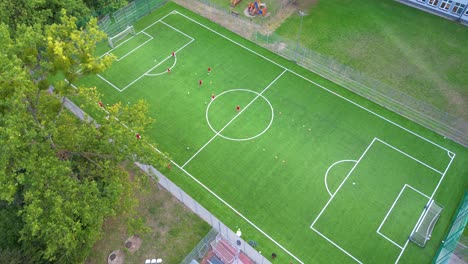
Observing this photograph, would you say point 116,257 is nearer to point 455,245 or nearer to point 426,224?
point 426,224

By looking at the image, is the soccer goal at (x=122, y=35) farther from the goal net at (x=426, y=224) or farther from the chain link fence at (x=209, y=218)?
the goal net at (x=426, y=224)

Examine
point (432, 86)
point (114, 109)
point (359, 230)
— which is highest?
point (114, 109)

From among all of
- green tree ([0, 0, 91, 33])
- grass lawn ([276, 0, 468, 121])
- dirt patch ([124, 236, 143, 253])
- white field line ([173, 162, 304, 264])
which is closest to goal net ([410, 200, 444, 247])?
white field line ([173, 162, 304, 264])

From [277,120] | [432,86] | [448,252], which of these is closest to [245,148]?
[277,120]

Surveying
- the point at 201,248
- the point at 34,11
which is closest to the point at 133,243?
the point at 201,248

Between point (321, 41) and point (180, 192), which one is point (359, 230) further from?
point (321, 41)

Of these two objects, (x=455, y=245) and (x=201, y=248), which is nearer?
(x=455, y=245)

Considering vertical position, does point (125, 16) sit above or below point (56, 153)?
below
